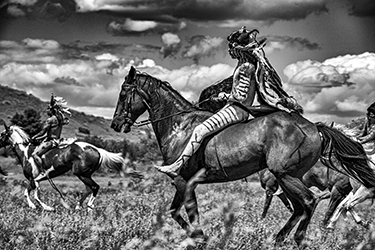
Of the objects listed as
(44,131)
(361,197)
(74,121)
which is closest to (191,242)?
(361,197)

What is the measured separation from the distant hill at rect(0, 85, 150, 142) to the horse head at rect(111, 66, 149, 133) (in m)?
44.9

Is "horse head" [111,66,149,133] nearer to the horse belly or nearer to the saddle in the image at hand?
the horse belly

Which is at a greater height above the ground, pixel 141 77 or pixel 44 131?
pixel 141 77

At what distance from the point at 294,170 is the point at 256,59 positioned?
5.55 ft

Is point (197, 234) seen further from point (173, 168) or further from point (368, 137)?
point (368, 137)

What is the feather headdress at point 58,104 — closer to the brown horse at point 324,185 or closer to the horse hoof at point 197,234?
the brown horse at point 324,185

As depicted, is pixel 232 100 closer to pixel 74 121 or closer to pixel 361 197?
pixel 361 197

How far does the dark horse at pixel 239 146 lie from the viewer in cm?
833

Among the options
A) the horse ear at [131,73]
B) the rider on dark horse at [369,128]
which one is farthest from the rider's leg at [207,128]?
the rider on dark horse at [369,128]

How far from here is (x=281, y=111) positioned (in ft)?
28.6

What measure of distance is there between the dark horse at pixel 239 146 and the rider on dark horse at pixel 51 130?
720cm

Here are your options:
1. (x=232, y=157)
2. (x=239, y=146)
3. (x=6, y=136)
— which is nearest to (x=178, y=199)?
(x=232, y=157)

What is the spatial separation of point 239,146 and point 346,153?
5.41 feet

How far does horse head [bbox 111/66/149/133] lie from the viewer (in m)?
9.76
